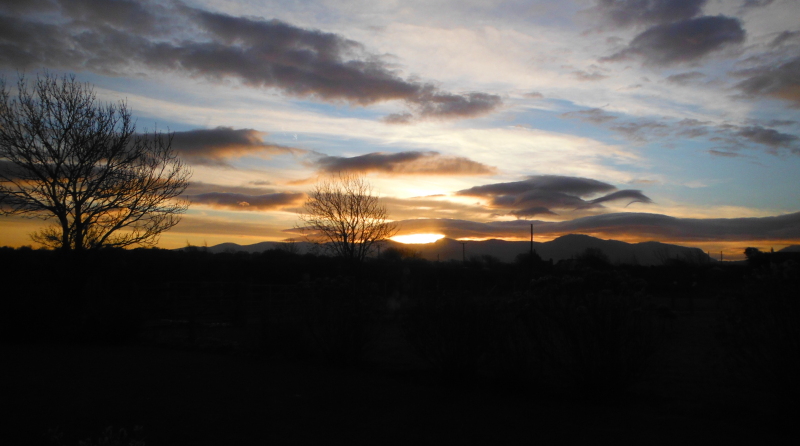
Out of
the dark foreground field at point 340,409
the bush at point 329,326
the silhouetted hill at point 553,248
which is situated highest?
the silhouetted hill at point 553,248

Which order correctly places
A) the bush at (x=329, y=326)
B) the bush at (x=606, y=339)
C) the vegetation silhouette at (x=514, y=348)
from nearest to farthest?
the vegetation silhouette at (x=514, y=348) → the bush at (x=606, y=339) → the bush at (x=329, y=326)

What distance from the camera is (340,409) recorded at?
6.87 meters

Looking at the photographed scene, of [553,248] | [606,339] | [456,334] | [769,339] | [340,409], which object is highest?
[553,248]

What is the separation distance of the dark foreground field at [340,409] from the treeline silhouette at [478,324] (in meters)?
0.44

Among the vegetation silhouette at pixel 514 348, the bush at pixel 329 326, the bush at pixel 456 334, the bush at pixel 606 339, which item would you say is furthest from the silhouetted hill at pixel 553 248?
the bush at pixel 606 339

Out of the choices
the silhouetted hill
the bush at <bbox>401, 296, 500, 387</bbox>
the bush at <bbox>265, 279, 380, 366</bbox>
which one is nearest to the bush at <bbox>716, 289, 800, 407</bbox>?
the bush at <bbox>401, 296, 500, 387</bbox>

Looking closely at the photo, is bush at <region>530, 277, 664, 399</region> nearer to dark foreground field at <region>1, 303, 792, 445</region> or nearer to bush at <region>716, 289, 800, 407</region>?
dark foreground field at <region>1, 303, 792, 445</region>

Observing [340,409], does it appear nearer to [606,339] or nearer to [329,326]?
[606,339]

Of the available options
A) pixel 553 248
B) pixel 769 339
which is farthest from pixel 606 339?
pixel 553 248

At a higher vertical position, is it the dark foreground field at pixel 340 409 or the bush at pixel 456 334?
the bush at pixel 456 334

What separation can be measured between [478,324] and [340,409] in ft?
8.34

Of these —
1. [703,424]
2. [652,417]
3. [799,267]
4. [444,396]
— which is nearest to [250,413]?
[444,396]

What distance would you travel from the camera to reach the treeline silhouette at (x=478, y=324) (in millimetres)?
6227

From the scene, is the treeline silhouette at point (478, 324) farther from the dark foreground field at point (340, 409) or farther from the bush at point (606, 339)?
the dark foreground field at point (340, 409)
